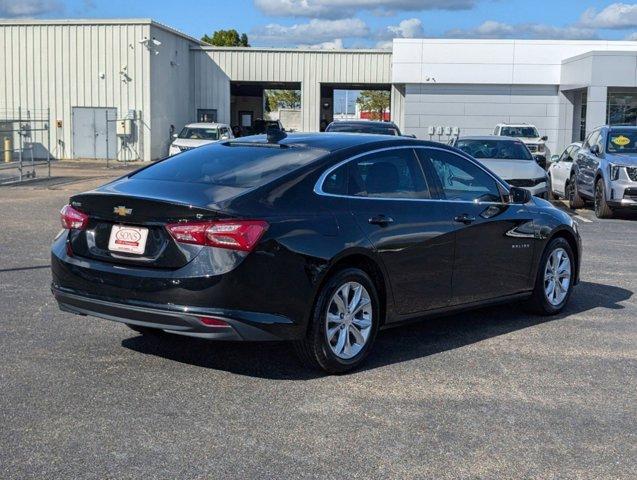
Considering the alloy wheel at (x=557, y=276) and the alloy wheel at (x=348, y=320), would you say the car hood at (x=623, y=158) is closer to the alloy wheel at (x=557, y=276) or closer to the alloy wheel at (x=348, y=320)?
the alloy wheel at (x=557, y=276)

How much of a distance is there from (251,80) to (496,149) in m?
29.8

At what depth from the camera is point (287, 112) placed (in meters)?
76.8

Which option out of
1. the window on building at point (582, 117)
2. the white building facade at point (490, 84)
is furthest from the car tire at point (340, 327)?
the white building facade at point (490, 84)

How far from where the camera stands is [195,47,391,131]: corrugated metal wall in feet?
148

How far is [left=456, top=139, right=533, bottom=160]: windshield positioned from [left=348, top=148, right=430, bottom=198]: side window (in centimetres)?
1114

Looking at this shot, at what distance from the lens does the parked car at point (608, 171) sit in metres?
16.1

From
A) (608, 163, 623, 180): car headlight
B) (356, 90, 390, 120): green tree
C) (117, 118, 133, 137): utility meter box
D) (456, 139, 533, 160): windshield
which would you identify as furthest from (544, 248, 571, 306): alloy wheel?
(356, 90, 390, 120): green tree

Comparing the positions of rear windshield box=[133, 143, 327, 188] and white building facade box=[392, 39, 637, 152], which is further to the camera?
white building facade box=[392, 39, 637, 152]

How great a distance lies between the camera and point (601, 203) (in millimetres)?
16641

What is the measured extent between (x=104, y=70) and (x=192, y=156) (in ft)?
110

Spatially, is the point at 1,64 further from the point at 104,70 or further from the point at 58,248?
the point at 58,248

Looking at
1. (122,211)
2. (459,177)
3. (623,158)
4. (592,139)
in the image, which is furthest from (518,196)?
(592,139)

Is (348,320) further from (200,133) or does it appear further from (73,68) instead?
(73,68)

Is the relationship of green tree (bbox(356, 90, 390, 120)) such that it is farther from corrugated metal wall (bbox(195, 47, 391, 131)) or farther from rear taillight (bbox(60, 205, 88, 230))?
rear taillight (bbox(60, 205, 88, 230))
